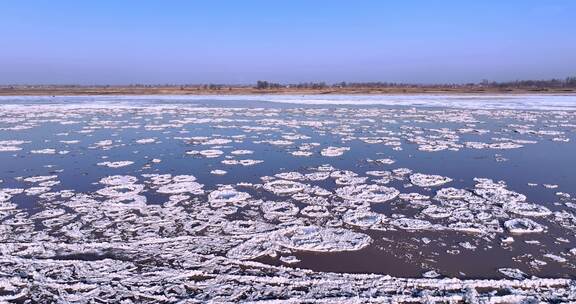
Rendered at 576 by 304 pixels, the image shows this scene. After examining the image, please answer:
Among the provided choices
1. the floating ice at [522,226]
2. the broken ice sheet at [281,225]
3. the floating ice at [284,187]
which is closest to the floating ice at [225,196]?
the broken ice sheet at [281,225]

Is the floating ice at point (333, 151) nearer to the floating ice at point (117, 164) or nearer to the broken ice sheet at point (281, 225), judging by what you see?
the broken ice sheet at point (281, 225)

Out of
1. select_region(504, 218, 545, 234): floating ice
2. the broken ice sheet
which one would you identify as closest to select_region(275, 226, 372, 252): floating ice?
the broken ice sheet

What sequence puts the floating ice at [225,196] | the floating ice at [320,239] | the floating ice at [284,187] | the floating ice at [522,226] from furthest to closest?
the floating ice at [284,187] → the floating ice at [225,196] → the floating ice at [522,226] → the floating ice at [320,239]

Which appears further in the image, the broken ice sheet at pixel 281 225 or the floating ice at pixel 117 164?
the floating ice at pixel 117 164

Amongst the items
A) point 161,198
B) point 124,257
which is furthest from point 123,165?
point 124,257

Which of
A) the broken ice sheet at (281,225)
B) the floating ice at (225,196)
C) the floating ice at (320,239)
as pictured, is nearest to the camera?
the broken ice sheet at (281,225)

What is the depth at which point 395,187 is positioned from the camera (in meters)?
6.65

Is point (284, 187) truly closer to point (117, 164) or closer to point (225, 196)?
point (225, 196)

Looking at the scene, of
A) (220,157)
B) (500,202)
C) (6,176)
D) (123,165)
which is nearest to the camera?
(500,202)

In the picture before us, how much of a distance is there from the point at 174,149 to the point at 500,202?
23.7 feet

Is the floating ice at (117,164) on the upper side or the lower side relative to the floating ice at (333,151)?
lower

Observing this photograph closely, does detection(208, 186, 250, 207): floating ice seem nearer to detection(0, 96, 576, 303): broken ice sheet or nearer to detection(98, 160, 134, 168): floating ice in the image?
detection(0, 96, 576, 303): broken ice sheet

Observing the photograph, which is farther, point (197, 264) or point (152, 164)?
point (152, 164)

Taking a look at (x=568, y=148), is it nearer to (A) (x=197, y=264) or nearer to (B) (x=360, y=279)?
(B) (x=360, y=279)
